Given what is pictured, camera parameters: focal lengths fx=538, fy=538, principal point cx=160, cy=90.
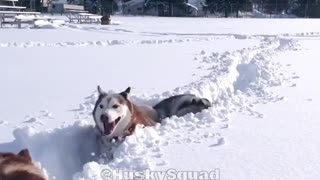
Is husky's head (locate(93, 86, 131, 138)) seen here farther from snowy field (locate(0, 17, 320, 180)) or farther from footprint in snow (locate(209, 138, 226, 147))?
footprint in snow (locate(209, 138, 226, 147))

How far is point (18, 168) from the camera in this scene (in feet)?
10.2

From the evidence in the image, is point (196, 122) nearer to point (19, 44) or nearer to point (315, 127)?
point (315, 127)

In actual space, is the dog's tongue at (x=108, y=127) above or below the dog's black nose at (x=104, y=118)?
below

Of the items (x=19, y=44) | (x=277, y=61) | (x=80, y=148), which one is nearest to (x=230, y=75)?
(x=277, y=61)

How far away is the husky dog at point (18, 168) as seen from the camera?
2951mm

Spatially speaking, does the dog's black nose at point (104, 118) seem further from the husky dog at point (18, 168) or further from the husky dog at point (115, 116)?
the husky dog at point (18, 168)

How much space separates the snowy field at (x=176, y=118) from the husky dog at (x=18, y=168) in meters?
0.71

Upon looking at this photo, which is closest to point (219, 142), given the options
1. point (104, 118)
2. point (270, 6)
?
point (104, 118)

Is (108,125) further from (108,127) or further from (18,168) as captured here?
(18,168)

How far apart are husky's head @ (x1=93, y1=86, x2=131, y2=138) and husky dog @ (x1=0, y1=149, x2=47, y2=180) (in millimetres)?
1896

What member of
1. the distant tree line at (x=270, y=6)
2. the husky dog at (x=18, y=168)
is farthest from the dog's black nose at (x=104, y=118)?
the distant tree line at (x=270, y=6)

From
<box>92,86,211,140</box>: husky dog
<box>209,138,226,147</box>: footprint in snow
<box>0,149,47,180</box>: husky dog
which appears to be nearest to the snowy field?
<box>209,138,226,147</box>: footprint in snow

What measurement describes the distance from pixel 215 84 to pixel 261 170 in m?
4.55

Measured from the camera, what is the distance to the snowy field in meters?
4.50
